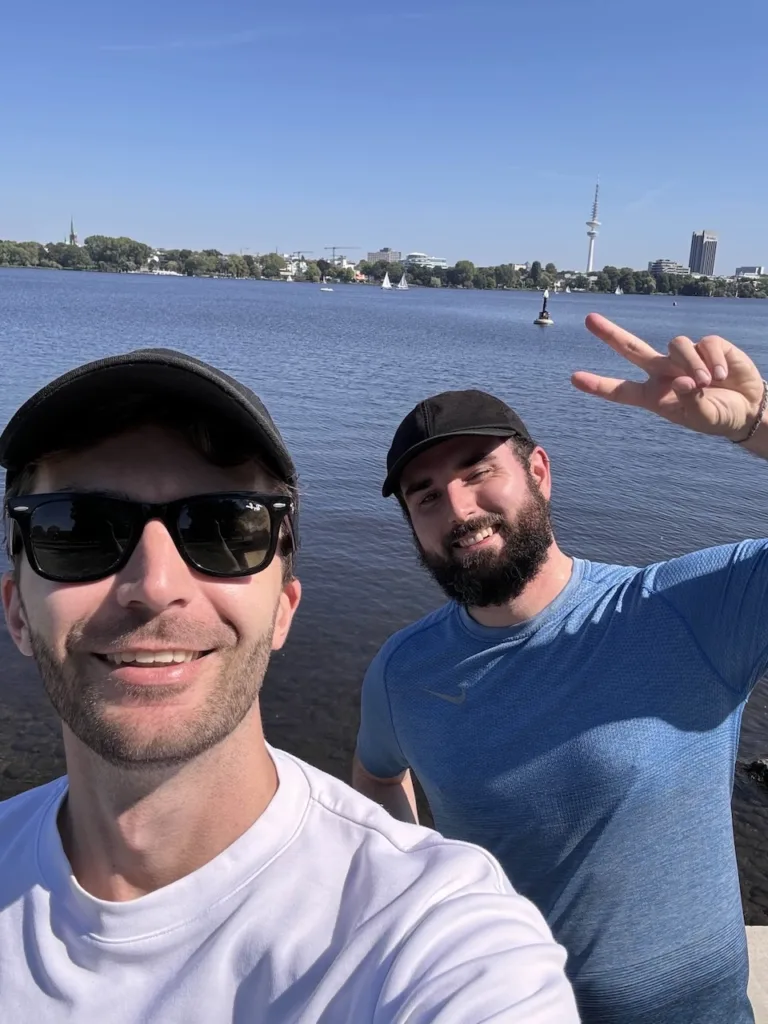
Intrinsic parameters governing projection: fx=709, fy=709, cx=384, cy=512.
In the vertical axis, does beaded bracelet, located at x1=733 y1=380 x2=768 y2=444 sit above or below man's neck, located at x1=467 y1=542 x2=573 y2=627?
above

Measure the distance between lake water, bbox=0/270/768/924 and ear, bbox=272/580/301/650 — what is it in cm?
740

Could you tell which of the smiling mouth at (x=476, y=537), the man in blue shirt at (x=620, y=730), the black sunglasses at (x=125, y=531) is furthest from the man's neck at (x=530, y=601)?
the black sunglasses at (x=125, y=531)

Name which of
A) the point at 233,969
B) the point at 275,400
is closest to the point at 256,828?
the point at 233,969

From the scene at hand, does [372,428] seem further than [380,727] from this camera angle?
Yes

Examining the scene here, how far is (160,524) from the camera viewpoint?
1813 millimetres

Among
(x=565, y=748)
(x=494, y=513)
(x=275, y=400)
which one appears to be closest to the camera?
(x=565, y=748)

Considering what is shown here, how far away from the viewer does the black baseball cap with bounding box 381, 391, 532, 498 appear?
3250 millimetres

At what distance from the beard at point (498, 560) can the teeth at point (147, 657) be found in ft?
5.00

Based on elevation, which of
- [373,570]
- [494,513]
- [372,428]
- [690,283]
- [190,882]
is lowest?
[373,570]

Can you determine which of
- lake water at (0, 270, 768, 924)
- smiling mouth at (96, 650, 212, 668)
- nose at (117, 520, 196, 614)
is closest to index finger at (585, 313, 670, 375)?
nose at (117, 520, 196, 614)

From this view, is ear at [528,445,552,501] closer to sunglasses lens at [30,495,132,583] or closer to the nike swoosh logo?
the nike swoosh logo

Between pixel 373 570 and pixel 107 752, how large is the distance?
13190 millimetres

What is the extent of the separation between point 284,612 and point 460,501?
1.35 metres

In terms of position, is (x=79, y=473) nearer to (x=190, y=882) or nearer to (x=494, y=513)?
(x=190, y=882)
